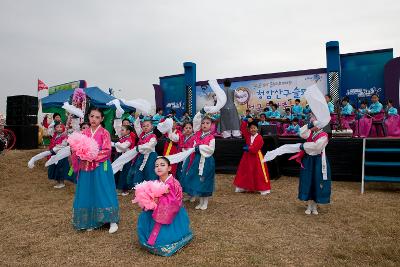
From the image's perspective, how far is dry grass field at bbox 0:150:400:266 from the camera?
3.09m

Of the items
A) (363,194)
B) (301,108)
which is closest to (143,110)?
(363,194)

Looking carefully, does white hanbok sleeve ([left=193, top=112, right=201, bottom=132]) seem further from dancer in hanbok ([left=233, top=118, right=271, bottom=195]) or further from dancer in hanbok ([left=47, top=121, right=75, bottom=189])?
dancer in hanbok ([left=47, top=121, right=75, bottom=189])

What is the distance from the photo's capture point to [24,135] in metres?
11.7

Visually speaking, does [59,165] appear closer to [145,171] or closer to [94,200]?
[145,171]

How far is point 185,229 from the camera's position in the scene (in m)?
3.45

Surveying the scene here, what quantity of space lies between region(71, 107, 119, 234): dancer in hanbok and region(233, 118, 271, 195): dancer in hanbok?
3044 mm

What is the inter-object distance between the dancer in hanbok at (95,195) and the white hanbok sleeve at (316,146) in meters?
2.75

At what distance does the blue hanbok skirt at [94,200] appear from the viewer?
396 cm

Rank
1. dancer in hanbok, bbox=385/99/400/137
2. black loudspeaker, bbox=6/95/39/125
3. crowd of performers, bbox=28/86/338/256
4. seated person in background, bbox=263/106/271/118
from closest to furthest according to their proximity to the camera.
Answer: crowd of performers, bbox=28/86/338/256 → dancer in hanbok, bbox=385/99/400/137 → black loudspeaker, bbox=6/95/39/125 → seated person in background, bbox=263/106/271/118

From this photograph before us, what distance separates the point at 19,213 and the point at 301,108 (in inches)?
386

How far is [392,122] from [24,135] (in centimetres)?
1232

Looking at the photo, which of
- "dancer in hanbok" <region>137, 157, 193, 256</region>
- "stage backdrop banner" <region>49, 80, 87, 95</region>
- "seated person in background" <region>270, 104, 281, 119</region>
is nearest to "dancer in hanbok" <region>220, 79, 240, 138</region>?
"seated person in background" <region>270, 104, 281, 119</region>

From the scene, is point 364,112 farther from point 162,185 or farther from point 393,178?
point 162,185

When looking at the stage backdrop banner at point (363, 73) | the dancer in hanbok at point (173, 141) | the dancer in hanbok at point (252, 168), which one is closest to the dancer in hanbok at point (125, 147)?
the dancer in hanbok at point (173, 141)
